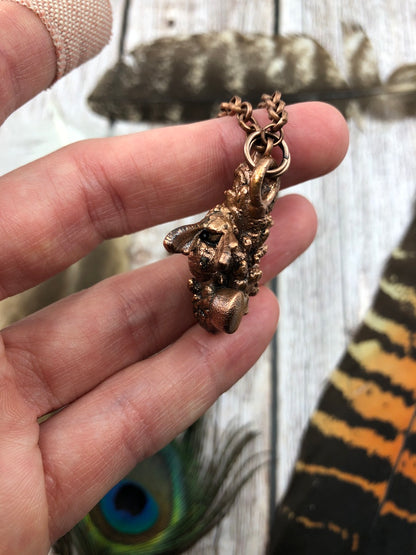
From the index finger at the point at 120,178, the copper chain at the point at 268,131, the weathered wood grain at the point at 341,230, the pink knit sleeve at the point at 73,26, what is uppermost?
the pink knit sleeve at the point at 73,26

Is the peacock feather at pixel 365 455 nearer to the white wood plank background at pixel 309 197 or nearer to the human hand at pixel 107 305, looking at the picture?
the white wood plank background at pixel 309 197

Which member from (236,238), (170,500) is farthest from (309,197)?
(170,500)

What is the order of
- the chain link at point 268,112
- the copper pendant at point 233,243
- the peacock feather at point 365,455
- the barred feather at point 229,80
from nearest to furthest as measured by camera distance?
the copper pendant at point 233,243, the chain link at point 268,112, the peacock feather at point 365,455, the barred feather at point 229,80

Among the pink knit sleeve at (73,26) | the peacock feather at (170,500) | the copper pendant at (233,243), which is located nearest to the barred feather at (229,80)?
the pink knit sleeve at (73,26)

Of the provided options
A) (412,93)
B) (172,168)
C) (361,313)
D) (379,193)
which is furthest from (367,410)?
(412,93)

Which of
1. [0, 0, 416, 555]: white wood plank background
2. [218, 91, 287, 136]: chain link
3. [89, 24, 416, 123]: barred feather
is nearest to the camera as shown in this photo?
[218, 91, 287, 136]: chain link

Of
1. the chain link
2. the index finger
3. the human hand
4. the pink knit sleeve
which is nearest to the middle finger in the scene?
the human hand

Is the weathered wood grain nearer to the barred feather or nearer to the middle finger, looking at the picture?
the barred feather
